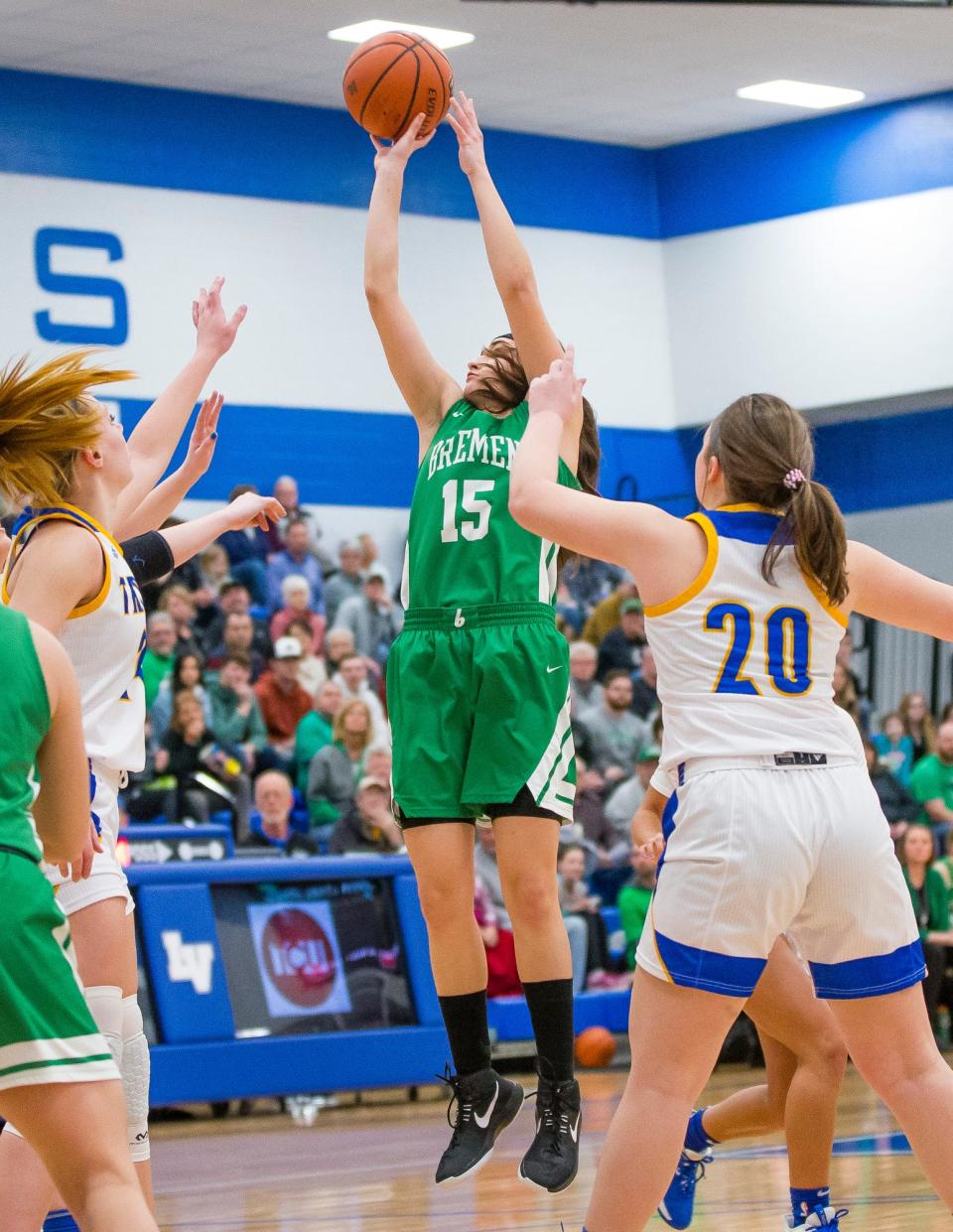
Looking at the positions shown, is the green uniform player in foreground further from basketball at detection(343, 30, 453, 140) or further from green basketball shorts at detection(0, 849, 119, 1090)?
basketball at detection(343, 30, 453, 140)

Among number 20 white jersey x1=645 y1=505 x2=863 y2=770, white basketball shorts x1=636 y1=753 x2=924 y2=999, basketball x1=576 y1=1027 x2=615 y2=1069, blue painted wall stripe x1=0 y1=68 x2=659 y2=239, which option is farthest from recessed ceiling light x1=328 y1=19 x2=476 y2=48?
white basketball shorts x1=636 y1=753 x2=924 y2=999

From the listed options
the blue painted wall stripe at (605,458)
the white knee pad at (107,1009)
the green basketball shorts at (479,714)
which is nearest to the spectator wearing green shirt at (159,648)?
the blue painted wall stripe at (605,458)

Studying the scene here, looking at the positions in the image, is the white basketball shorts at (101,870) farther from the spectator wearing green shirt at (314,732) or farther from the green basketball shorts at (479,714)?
the spectator wearing green shirt at (314,732)

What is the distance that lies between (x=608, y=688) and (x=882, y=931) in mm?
10615

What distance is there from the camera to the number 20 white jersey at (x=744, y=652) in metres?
4.35

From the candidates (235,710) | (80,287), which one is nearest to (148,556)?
(235,710)

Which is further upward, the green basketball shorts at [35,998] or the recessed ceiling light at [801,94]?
the recessed ceiling light at [801,94]

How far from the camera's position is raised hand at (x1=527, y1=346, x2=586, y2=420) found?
15.3 feet

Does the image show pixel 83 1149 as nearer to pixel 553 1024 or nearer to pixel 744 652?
pixel 744 652

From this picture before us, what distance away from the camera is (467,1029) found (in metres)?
5.38

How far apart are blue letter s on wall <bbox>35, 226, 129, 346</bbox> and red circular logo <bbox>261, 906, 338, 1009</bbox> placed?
6489mm

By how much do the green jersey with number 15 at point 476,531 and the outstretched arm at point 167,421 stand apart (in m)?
0.72

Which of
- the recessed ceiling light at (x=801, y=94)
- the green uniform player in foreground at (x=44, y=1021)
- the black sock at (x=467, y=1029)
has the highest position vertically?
the recessed ceiling light at (x=801, y=94)

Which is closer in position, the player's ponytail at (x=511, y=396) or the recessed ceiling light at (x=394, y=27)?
the player's ponytail at (x=511, y=396)
